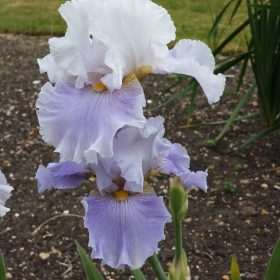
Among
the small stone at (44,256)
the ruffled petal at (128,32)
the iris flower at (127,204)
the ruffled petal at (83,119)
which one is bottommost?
the small stone at (44,256)

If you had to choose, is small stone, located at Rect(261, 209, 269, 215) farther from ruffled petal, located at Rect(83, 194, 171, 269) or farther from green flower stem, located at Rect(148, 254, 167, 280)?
ruffled petal, located at Rect(83, 194, 171, 269)

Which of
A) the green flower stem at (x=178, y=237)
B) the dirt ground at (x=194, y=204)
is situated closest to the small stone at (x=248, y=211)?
the dirt ground at (x=194, y=204)

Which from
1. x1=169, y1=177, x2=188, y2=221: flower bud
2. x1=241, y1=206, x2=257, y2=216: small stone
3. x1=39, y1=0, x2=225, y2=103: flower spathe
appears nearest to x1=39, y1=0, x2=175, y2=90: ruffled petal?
x1=39, y1=0, x2=225, y2=103: flower spathe

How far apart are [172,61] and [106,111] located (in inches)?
6.0

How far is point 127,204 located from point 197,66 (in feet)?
0.78

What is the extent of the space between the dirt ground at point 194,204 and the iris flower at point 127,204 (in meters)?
1.24

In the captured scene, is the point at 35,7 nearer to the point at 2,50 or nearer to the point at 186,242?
the point at 2,50

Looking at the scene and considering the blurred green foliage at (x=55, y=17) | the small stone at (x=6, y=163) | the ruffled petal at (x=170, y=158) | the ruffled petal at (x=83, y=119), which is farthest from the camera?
the blurred green foliage at (x=55, y=17)

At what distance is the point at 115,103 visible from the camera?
0.91 metres

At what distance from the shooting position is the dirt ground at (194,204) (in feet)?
7.43

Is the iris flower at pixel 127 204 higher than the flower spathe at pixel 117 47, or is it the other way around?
the flower spathe at pixel 117 47

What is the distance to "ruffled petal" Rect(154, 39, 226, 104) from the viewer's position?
3.11 ft

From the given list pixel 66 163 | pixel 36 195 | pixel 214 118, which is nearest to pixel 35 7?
pixel 214 118

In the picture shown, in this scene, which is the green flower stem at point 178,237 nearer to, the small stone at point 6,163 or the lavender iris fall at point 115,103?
the lavender iris fall at point 115,103
